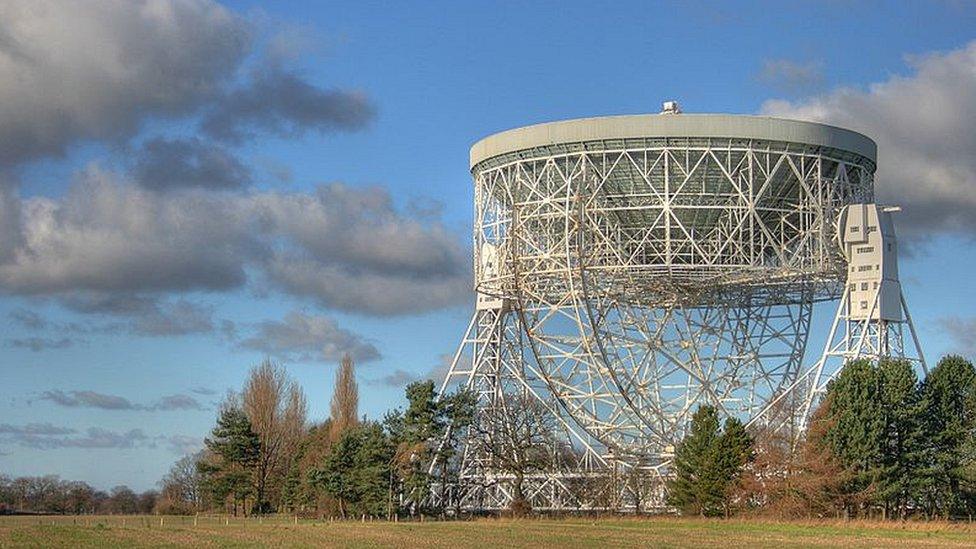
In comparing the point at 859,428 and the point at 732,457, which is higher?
the point at 859,428

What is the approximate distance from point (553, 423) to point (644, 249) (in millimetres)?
11128

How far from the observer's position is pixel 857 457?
184 ft

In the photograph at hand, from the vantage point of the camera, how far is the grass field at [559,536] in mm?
40469

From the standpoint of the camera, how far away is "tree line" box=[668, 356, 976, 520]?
2199 inches

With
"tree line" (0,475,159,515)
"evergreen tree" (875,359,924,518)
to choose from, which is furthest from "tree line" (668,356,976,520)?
"tree line" (0,475,159,515)

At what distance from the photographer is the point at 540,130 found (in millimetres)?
59906

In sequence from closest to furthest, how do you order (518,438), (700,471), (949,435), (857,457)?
(857,457)
(949,435)
(700,471)
(518,438)

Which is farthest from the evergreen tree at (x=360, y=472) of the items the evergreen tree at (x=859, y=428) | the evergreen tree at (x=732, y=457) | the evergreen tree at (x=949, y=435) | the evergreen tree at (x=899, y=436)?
the evergreen tree at (x=949, y=435)

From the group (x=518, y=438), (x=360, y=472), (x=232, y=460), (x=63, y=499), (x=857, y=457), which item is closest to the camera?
(x=857, y=457)

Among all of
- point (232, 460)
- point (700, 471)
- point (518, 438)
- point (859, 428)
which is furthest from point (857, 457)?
point (232, 460)

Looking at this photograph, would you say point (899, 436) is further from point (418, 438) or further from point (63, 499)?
point (63, 499)

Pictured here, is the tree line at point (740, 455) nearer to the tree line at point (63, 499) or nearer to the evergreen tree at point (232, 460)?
the evergreen tree at point (232, 460)

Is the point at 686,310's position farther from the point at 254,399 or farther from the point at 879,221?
the point at 254,399

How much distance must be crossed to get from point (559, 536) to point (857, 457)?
16052 millimetres
